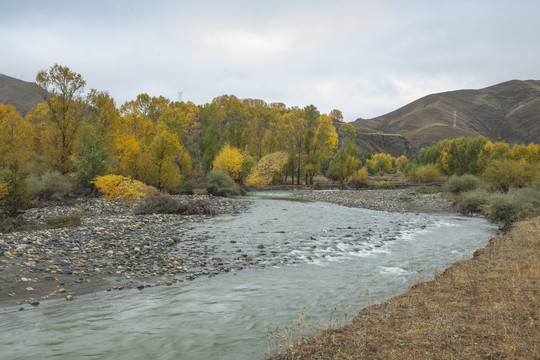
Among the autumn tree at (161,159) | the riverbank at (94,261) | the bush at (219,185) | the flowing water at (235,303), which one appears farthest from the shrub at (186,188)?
the flowing water at (235,303)

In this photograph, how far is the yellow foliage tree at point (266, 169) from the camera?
167ft

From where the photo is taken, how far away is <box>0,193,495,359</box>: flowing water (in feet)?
19.0

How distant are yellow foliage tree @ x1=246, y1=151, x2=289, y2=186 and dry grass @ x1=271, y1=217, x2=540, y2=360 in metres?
42.8

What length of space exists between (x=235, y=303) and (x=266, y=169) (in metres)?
44.8

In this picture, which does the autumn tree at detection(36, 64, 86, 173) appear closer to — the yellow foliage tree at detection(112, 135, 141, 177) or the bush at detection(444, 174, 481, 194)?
the yellow foliage tree at detection(112, 135, 141, 177)

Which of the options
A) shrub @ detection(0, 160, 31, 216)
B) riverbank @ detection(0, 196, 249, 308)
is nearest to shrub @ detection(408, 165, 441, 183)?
riverbank @ detection(0, 196, 249, 308)

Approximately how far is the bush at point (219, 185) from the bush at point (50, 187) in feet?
49.3

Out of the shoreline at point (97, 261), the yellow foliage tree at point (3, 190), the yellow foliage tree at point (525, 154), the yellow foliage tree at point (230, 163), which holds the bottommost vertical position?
the shoreline at point (97, 261)

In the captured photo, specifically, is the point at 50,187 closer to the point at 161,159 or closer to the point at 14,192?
the point at 14,192

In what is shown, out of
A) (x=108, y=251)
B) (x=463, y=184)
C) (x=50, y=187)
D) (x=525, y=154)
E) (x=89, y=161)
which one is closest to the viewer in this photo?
(x=108, y=251)

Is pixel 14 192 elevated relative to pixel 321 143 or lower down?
lower down

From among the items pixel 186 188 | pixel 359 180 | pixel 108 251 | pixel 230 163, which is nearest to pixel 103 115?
pixel 186 188

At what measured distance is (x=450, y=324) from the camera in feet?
18.1

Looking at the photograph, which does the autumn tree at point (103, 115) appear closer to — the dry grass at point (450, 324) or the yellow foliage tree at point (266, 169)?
the yellow foliage tree at point (266, 169)
